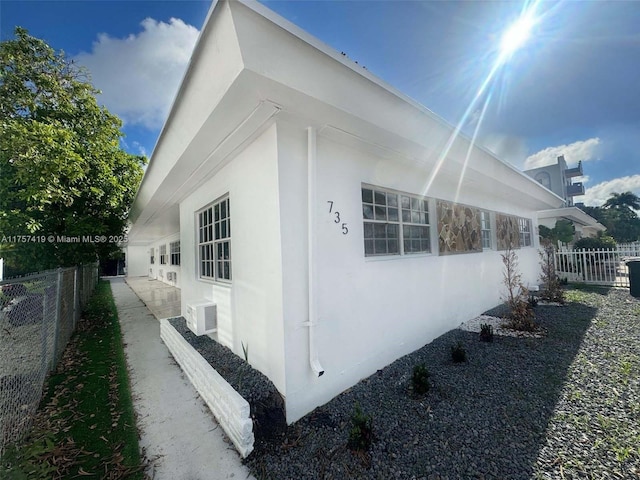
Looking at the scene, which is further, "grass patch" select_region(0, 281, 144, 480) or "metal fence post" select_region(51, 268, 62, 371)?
"metal fence post" select_region(51, 268, 62, 371)

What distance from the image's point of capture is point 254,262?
3.41 m

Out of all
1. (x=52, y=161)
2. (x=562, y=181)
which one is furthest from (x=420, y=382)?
(x=562, y=181)

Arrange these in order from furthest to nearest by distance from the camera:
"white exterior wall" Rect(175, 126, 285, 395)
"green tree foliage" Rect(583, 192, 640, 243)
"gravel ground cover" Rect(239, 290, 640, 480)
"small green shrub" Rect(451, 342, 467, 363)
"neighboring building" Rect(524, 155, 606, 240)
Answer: "green tree foliage" Rect(583, 192, 640, 243) < "neighboring building" Rect(524, 155, 606, 240) < "small green shrub" Rect(451, 342, 467, 363) < "white exterior wall" Rect(175, 126, 285, 395) < "gravel ground cover" Rect(239, 290, 640, 480)

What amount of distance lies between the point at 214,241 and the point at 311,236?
101 inches

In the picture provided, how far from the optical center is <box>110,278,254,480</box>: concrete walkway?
2334 millimetres

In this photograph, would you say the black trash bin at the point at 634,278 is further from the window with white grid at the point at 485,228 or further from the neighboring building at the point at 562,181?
the neighboring building at the point at 562,181

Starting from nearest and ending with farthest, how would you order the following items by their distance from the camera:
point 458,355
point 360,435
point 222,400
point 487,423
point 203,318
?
point 360,435
point 487,423
point 222,400
point 458,355
point 203,318

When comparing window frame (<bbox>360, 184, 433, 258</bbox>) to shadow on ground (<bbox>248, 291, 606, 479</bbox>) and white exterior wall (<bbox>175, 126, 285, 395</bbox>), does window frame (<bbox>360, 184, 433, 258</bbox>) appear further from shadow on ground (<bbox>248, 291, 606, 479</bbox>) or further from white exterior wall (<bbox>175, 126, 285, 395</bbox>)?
shadow on ground (<bbox>248, 291, 606, 479</bbox>)

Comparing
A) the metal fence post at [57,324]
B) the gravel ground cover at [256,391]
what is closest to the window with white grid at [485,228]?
the gravel ground cover at [256,391]

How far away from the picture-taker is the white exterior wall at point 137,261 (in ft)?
81.6

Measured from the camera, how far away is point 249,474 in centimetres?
225

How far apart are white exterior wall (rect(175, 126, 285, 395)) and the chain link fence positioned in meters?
2.26

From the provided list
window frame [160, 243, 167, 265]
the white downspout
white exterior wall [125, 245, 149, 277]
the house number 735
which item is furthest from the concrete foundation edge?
white exterior wall [125, 245, 149, 277]

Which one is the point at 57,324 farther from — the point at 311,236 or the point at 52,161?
the point at 311,236
